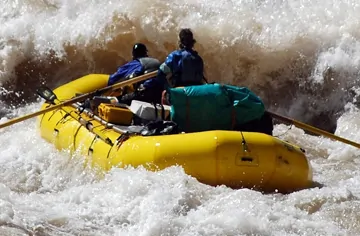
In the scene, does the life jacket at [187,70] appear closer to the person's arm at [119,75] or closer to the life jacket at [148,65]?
the life jacket at [148,65]

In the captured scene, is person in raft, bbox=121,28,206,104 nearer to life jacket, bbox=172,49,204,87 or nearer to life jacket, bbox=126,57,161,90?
life jacket, bbox=172,49,204,87

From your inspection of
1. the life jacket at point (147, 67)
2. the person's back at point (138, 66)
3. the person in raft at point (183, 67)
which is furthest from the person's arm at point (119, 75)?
the person in raft at point (183, 67)

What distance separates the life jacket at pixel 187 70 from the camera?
22.4 ft

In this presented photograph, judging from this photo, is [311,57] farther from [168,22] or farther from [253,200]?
[253,200]

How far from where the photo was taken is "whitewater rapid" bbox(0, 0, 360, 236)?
539 cm

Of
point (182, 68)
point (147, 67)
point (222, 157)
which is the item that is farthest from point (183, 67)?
point (222, 157)

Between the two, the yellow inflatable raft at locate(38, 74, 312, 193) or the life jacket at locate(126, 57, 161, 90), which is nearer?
the yellow inflatable raft at locate(38, 74, 312, 193)

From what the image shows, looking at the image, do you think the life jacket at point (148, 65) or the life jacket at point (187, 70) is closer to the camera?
the life jacket at point (187, 70)

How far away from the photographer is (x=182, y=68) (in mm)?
6828

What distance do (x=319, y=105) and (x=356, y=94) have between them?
18.6 inches

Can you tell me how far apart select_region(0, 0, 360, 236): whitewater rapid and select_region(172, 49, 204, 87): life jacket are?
3.64ft

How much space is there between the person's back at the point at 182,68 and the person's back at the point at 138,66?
0.66 meters

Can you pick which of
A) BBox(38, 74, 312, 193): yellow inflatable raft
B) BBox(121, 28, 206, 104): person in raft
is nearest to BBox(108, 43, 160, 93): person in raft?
BBox(121, 28, 206, 104): person in raft

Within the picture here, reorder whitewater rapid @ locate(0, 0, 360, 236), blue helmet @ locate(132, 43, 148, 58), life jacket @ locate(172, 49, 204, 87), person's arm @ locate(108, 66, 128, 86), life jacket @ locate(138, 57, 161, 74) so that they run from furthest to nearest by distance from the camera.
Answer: blue helmet @ locate(132, 43, 148, 58)
person's arm @ locate(108, 66, 128, 86)
life jacket @ locate(138, 57, 161, 74)
life jacket @ locate(172, 49, 204, 87)
whitewater rapid @ locate(0, 0, 360, 236)
